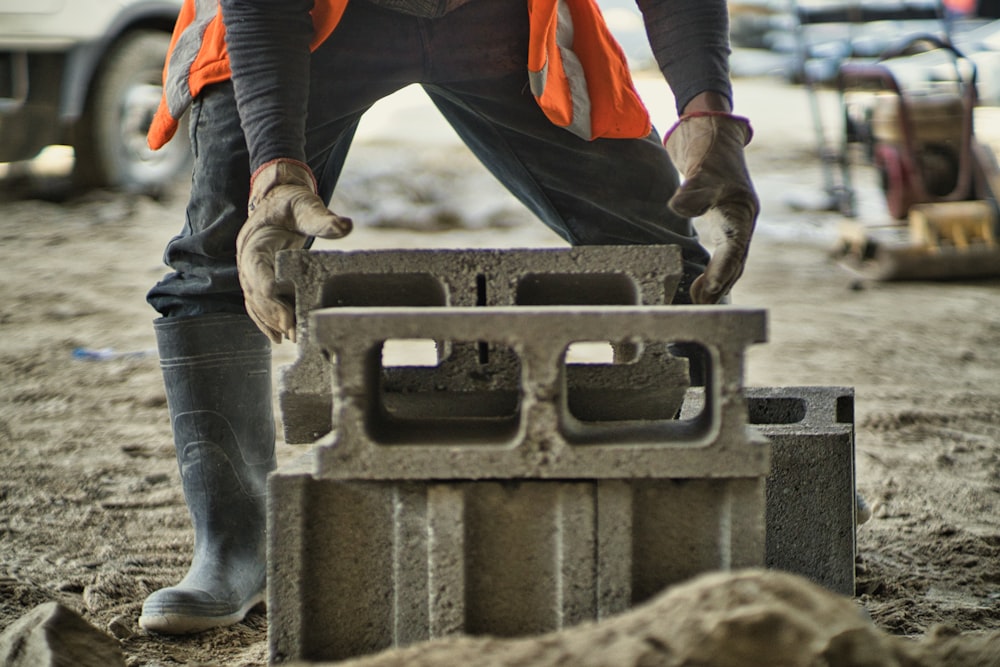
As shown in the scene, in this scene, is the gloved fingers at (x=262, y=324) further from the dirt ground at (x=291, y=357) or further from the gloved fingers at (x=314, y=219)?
the dirt ground at (x=291, y=357)

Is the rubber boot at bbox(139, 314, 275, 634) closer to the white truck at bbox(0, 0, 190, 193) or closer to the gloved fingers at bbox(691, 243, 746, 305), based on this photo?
the gloved fingers at bbox(691, 243, 746, 305)

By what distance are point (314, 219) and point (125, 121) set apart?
621 cm

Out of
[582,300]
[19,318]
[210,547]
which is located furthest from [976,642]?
[19,318]

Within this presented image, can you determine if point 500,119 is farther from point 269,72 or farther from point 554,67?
point 269,72

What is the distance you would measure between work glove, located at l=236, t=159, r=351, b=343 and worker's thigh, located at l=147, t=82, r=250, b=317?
17cm

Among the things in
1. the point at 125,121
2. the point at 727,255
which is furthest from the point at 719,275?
the point at 125,121

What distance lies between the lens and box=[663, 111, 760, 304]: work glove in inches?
81.0

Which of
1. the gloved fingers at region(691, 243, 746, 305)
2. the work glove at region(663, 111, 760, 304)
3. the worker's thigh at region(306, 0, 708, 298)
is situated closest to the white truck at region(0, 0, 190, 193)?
the worker's thigh at region(306, 0, 708, 298)

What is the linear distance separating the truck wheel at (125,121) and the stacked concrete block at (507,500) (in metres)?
6.04

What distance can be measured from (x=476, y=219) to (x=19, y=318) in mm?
3557

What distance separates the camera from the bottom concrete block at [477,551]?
1.58 metres

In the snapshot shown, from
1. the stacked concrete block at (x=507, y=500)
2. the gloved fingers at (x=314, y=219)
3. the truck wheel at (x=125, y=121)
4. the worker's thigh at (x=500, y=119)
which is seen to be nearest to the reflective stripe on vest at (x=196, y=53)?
the worker's thigh at (x=500, y=119)

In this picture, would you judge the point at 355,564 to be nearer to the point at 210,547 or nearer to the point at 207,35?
the point at 210,547

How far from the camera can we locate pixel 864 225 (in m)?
6.58
